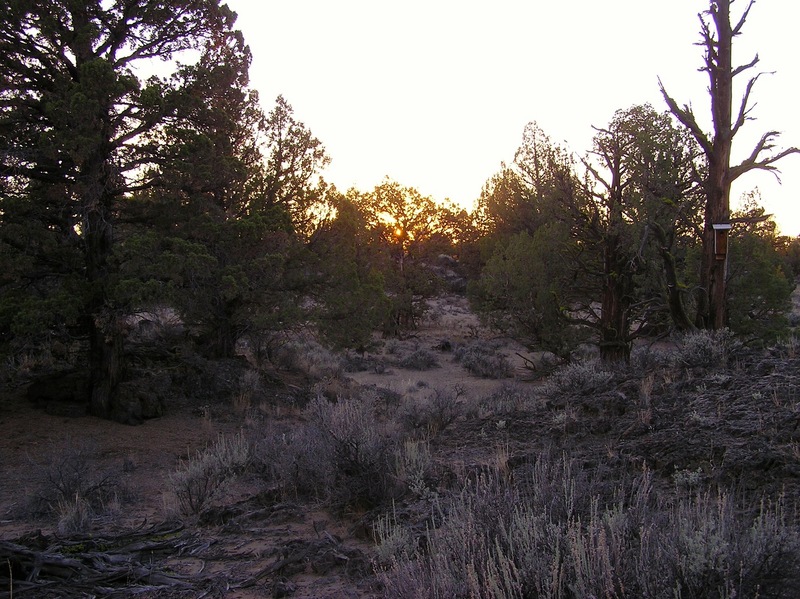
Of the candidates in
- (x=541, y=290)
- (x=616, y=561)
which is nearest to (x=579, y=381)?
(x=616, y=561)

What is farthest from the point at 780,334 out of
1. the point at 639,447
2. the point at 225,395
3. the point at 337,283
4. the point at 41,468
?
the point at 41,468

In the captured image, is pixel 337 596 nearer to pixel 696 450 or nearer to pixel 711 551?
pixel 711 551

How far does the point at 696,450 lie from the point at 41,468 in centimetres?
829

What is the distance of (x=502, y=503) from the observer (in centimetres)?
383

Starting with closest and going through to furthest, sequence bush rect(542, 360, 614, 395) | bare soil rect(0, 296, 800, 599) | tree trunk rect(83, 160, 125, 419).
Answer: bare soil rect(0, 296, 800, 599), bush rect(542, 360, 614, 395), tree trunk rect(83, 160, 125, 419)

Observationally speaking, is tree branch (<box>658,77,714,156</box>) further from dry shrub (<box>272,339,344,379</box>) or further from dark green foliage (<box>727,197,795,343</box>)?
dry shrub (<box>272,339,344,379</box>)

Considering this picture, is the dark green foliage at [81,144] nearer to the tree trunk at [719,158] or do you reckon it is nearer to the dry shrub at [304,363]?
the dry shrub at [304,363]

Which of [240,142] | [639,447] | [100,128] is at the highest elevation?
[240,142]

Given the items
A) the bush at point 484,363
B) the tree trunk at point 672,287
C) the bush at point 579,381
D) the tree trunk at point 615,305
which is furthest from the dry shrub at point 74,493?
Result: the bush at point 484,363

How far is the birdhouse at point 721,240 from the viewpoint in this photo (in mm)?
10875

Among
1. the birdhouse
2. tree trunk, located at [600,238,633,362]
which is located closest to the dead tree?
the birdhouse

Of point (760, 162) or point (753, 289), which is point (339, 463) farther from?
point (753, 289)

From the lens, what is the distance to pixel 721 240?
36.3 feet

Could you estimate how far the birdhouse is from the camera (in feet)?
35.7
